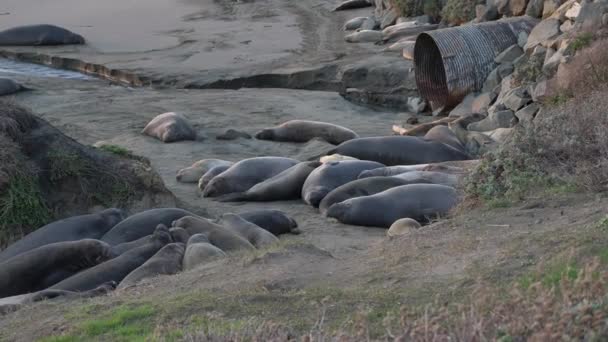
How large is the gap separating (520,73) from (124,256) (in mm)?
7088

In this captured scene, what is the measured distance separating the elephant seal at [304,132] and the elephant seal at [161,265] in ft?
17.6

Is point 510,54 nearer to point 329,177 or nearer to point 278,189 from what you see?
point 329,177

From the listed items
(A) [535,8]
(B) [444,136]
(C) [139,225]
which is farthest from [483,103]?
(C) [139,225]

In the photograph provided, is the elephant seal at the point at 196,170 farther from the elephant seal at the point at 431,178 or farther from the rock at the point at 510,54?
the rock at the point at 510,54

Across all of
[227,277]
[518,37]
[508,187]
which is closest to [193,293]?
[227,277]

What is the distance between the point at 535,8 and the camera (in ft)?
50.5

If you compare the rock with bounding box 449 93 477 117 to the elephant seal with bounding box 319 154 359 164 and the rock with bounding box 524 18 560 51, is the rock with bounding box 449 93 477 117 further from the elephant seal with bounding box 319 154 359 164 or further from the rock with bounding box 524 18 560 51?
Answer: the elephant seal with bounding box 319 154 359 164

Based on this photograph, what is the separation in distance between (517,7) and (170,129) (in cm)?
566

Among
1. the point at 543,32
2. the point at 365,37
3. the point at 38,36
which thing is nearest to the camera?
the point at 543,32

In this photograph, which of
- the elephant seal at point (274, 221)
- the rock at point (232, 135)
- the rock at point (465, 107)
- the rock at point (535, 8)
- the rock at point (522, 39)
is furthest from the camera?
the rock at point (535, 8)

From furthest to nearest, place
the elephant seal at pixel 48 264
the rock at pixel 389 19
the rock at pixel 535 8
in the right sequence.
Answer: the rock at pixel 389 19 < the rock at pixel 535 8 < the elephant seal at pixel 48 264

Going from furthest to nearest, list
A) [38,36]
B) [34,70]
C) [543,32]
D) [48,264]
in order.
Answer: [38,36], [34,70], [543,32], [48,264]

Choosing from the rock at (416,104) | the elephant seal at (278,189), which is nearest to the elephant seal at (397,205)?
the elephant seal at (278,189)

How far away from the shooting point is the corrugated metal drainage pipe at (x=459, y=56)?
1481 centimetres
